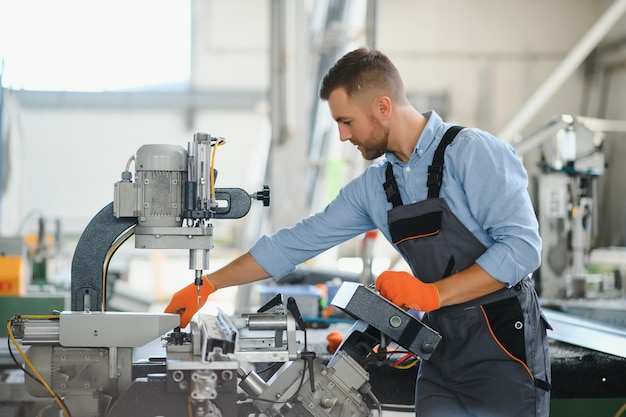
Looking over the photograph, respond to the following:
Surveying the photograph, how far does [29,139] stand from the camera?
8.91 meters

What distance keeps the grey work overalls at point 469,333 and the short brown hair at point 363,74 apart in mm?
186

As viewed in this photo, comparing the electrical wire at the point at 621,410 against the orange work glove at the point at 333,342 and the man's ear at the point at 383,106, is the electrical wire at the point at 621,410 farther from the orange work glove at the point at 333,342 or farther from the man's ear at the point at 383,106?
the man's ear at the point at 383,106

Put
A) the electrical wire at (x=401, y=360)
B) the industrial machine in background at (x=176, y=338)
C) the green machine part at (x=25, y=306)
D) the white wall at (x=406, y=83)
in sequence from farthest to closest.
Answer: the white wall at (x=406, y=83) < the green machine part at (x=25, y=306) < the electrical wire at (x=401, y=360) < the industrial machine in background at (x=176, y=338)

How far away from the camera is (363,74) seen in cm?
175

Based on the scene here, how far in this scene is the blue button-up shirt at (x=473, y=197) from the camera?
160 cm

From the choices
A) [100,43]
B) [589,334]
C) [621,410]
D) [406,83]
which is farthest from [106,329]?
[406,83]

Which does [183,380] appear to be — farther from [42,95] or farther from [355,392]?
Answer: [42,95]

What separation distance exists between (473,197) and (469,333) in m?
0.31

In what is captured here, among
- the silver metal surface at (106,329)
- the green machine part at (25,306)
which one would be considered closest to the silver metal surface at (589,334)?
the silver metal surface at (106,329)

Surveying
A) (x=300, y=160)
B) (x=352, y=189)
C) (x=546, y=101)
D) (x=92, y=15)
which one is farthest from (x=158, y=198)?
(x=546, y=101)

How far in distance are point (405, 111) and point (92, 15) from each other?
7.20 metres

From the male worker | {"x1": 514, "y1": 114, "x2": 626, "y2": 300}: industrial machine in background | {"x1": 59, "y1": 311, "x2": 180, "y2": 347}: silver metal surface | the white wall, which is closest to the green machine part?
the male worker

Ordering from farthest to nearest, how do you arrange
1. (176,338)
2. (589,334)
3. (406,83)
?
(406,83) < (589,334) < (176,338)

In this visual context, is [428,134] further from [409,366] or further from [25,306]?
[25,306]
